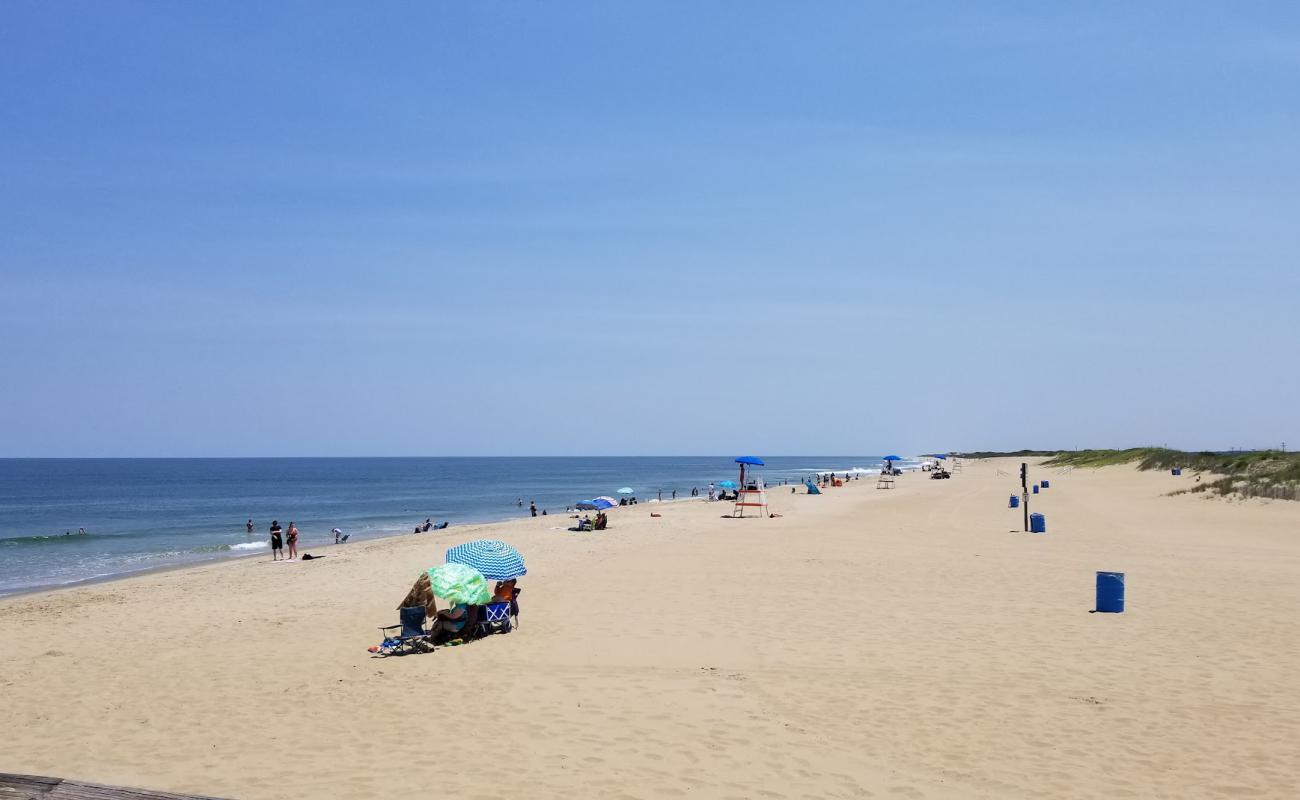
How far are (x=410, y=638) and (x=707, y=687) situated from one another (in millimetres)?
4512

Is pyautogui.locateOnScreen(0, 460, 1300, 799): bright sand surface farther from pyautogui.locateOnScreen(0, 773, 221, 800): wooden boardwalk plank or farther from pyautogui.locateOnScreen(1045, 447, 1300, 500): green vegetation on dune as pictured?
pyautogui.locateOnScreen(1045, 447, 1300, 500): green vegetation on dune

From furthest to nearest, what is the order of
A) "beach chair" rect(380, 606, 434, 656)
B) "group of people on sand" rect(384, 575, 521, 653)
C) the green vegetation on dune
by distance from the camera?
the green vegetation on dune → "group of people on sand" rect(384, 575, 521, 653) → "beach chair" rect(380, 606, 434, 656)

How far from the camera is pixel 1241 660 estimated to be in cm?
1040

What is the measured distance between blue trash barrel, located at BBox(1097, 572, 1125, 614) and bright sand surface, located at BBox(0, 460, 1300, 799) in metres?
0.36

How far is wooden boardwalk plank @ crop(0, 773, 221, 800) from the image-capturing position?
4.12 m

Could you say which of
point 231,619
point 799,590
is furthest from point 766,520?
point 231,619

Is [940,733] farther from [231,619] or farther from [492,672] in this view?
→ [231,619]

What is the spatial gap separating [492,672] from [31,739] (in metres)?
4.66

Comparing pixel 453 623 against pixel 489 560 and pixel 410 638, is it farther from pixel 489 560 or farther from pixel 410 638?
pixel 489 560

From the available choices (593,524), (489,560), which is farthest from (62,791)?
(593,524)

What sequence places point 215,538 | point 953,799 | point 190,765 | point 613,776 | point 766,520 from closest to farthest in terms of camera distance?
point 953,799 < point 613,776 < point 190,765 < point 766,520 < point 215,538

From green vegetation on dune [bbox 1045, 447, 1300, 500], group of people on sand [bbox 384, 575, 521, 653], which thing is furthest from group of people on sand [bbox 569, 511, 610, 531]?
green vegetation on dune [bbox 1045, 447, 1300, 500]

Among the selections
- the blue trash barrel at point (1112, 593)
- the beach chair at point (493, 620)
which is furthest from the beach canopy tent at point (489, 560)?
the blue trash barrel at point (1112, 593)

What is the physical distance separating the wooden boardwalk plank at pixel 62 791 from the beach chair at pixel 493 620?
7.70 metres
